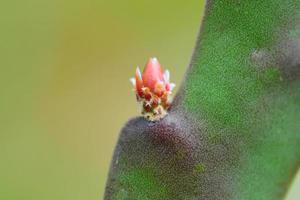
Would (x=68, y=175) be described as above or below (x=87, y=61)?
below

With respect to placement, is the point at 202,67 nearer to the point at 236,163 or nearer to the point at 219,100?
the point at 219,100

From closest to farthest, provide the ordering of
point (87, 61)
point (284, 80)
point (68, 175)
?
1. point (284, 80)
2. point (68, 175)
3. point (87, 61)

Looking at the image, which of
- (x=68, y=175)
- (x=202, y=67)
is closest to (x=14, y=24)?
(x=68, y=175)

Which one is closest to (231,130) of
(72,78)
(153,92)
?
(153,92)

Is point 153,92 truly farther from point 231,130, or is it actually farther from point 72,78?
point 72,78

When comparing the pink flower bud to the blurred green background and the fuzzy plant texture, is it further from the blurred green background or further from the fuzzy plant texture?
the blurred green background

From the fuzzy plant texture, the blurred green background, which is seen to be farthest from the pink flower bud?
the blurred green background
